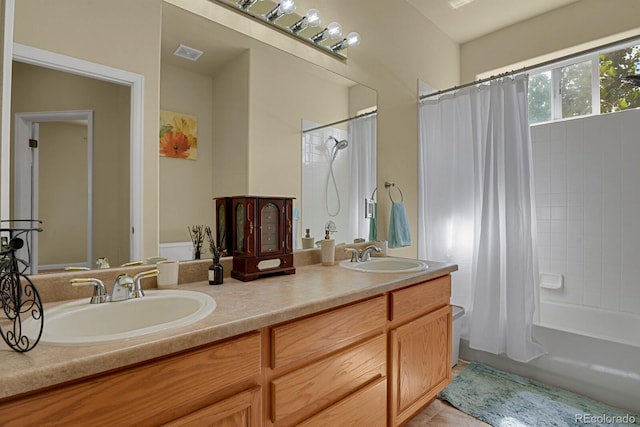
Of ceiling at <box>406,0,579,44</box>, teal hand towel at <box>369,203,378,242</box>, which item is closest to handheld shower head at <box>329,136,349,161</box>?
teal hand towel at <box>369,203,378,242</box>

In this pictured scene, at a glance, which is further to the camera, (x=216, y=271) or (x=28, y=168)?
(x=216, y=271)

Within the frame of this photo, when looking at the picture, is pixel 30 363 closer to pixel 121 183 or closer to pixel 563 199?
pixel 121 183

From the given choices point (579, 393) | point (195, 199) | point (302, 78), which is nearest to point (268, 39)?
point (302, 78)

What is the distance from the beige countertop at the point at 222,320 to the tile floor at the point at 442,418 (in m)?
0.82

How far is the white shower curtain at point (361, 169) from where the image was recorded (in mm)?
2162

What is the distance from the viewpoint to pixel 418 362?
1.59 m

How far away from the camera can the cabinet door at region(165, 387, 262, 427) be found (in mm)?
780

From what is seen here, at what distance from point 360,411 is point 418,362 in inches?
18.4

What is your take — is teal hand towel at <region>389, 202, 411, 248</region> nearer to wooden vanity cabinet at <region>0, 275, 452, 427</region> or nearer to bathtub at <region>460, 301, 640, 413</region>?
wooden vanity cabinet at <region>0, 275, 452, 427</region>

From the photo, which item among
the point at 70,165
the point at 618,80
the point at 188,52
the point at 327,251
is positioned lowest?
the point at 327,251

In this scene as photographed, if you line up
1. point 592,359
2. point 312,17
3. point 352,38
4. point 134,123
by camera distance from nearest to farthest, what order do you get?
1. point 134,123
2. point 312,17
3. point 592,359
4. point 352,38

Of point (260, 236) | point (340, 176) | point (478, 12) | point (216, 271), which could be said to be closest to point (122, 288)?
point (216, 271)

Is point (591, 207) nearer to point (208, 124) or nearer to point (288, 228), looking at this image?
point (288, 228)

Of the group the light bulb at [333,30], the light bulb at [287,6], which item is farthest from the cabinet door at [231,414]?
the light bulb at [333,30]
